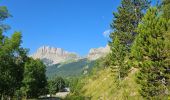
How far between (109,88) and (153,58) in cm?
2989

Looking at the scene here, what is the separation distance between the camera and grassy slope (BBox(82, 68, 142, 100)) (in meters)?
57.8

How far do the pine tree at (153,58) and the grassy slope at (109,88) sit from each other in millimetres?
11110

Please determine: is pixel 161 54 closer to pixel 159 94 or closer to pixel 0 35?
pixel 159 94

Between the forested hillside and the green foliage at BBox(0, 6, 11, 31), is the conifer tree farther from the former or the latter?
the green foliage at BBox(0, 6, 11, 31)

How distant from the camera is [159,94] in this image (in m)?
41.4

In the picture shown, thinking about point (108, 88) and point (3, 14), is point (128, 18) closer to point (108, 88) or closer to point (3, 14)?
point (108, 88)

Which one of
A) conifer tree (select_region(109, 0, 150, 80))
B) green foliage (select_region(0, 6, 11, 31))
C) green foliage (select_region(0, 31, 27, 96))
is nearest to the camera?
green foliage (select_region(0, 6, 11, 31))

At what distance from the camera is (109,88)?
70.2 metres

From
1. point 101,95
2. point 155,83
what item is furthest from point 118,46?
point 155,83

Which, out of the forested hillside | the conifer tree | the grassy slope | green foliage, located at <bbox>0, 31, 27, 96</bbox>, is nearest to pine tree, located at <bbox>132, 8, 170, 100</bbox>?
the forested hillside

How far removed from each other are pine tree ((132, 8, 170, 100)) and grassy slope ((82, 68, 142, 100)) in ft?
36.4

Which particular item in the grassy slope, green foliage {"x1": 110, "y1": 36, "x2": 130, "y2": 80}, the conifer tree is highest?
the conifer tree

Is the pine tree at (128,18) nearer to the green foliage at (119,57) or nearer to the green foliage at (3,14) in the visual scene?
the green foliage at (119,57)

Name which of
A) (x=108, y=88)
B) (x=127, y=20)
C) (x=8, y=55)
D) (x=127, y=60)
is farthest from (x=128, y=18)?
(x=8, y=55)
